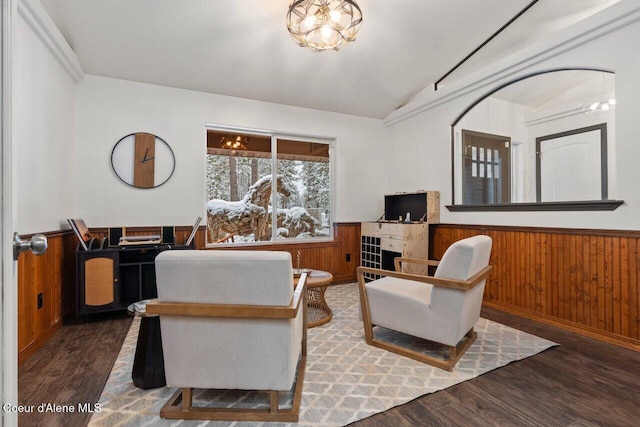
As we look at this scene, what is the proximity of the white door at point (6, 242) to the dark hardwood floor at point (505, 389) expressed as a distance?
108 cm

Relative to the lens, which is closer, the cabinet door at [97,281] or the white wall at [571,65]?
the white wall at [571,65]

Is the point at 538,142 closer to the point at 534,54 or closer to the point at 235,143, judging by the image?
the point at 534,54

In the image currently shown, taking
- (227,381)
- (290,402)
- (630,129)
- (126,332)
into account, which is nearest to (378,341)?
(290,402)

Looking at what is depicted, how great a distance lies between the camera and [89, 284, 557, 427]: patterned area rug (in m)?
1.66

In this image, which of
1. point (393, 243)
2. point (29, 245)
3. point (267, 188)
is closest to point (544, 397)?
point (393, 243)

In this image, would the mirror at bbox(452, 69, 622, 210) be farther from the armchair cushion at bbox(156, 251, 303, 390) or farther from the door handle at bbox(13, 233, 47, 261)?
the door handle at bbox(13, 233, 47, 261)

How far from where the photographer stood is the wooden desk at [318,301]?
285cm

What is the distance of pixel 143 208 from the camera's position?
11.8 feet

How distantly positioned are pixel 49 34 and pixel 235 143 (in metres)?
2.08

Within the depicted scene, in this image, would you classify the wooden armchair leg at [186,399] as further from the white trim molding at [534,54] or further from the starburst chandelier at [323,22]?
the white trim molding at [534,54]

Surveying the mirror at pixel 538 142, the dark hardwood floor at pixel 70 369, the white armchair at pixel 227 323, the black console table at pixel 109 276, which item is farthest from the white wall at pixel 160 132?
the white armchair at pixel 227 323

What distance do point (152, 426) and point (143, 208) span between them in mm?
2639

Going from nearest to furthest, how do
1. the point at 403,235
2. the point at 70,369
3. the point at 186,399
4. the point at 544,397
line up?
the point at 186,399, the point at 544,397, the point at 70,369, the point at 403,235

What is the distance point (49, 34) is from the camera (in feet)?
8.30
